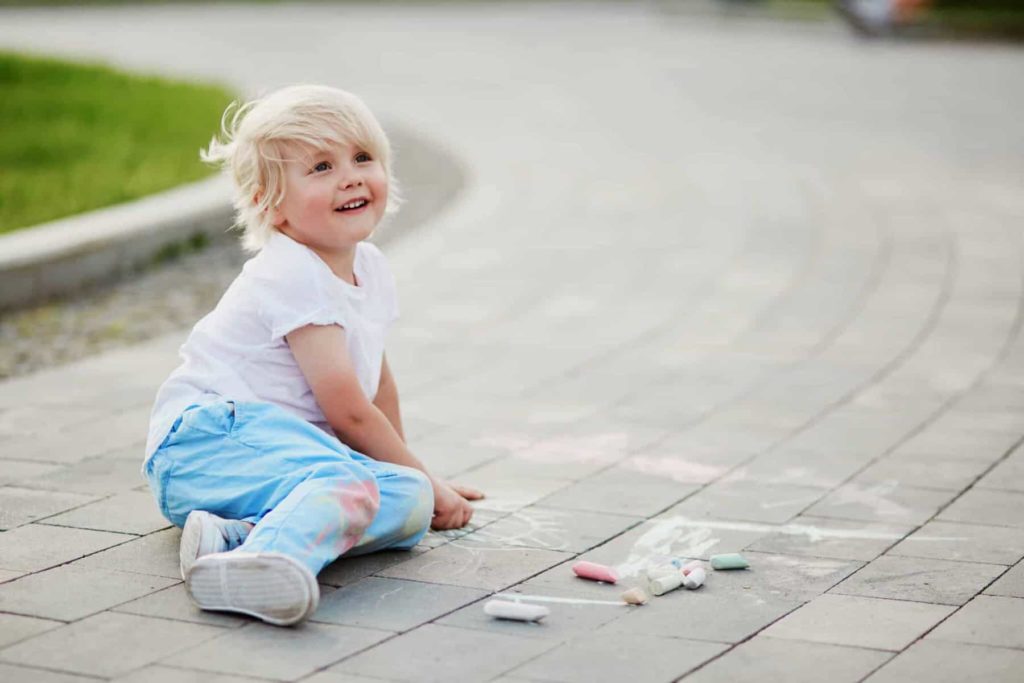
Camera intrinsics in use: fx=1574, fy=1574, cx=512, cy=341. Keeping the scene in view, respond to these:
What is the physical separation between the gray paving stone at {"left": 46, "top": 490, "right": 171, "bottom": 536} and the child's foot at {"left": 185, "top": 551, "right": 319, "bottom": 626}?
635 millimetres

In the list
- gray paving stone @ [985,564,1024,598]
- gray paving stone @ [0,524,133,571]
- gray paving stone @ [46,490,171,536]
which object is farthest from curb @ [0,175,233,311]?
gray paving stone @ [985,564,1024,598]

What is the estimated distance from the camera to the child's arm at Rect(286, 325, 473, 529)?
3.65 m

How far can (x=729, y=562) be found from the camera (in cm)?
358

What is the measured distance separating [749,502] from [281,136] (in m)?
1.53

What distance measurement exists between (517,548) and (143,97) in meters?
9.03

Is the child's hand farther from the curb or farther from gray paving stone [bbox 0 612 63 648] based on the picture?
the curb

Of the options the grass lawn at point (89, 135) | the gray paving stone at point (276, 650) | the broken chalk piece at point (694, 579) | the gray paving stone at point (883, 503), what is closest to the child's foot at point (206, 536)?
the gray paving stone at point (276, 650)

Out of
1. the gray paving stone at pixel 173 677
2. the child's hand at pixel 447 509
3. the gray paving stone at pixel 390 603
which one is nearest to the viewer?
the gray paving stone at pixel 173 677

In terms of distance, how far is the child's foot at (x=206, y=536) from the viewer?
336cm

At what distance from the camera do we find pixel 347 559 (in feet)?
11.9

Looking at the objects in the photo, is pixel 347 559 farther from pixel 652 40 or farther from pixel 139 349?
pixel 652 40

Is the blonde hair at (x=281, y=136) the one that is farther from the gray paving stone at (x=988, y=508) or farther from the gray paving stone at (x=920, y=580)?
the gray paving stone at (x=988, y=508)

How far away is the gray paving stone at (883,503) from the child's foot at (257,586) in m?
1.48

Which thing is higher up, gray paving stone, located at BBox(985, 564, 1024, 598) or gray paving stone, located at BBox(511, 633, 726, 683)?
gray paving stone, located at BBox(985, 564, 1024, 598)
